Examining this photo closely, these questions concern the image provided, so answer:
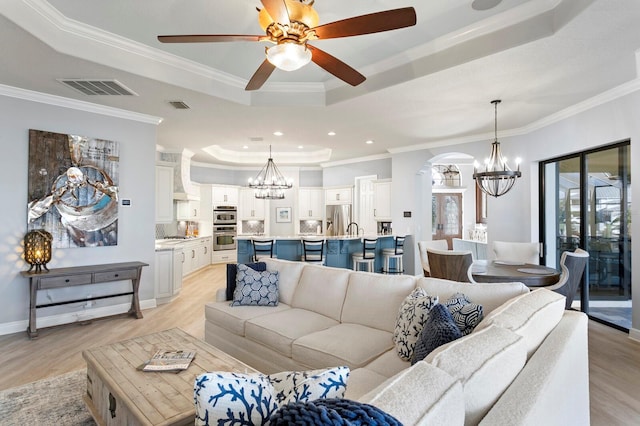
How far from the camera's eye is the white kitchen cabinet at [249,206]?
32.0ft

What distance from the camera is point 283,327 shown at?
108 inches

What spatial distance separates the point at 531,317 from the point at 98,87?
4731 millimetres

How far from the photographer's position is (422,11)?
2.93 metres

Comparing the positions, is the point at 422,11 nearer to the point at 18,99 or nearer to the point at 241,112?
the point at 241,112

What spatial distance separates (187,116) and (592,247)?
20.3 ft

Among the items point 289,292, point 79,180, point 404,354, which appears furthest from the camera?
point 79,180

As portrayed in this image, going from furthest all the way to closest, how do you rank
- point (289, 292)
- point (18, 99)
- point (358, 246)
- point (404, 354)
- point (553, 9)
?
point (358, 246) < point (18, 99) < point (289, 292) < point (553, 9) < point (404, 354)

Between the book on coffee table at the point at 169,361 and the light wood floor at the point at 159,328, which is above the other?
the book on coffee table at the point at 169,361

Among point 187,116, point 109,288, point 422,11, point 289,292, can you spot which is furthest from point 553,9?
point 109,288

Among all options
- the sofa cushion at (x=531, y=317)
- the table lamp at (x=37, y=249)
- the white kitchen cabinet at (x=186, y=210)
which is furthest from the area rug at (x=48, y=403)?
the white kitchen cabinet at (x=186, y=210)

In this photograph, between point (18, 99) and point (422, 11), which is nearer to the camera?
point (422, 11)

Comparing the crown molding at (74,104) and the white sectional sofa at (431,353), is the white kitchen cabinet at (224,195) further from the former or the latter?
the white sectional sofa at (431,353)

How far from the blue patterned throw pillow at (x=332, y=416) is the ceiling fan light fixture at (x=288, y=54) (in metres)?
2.10

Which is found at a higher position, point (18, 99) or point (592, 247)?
point (18, 99)
